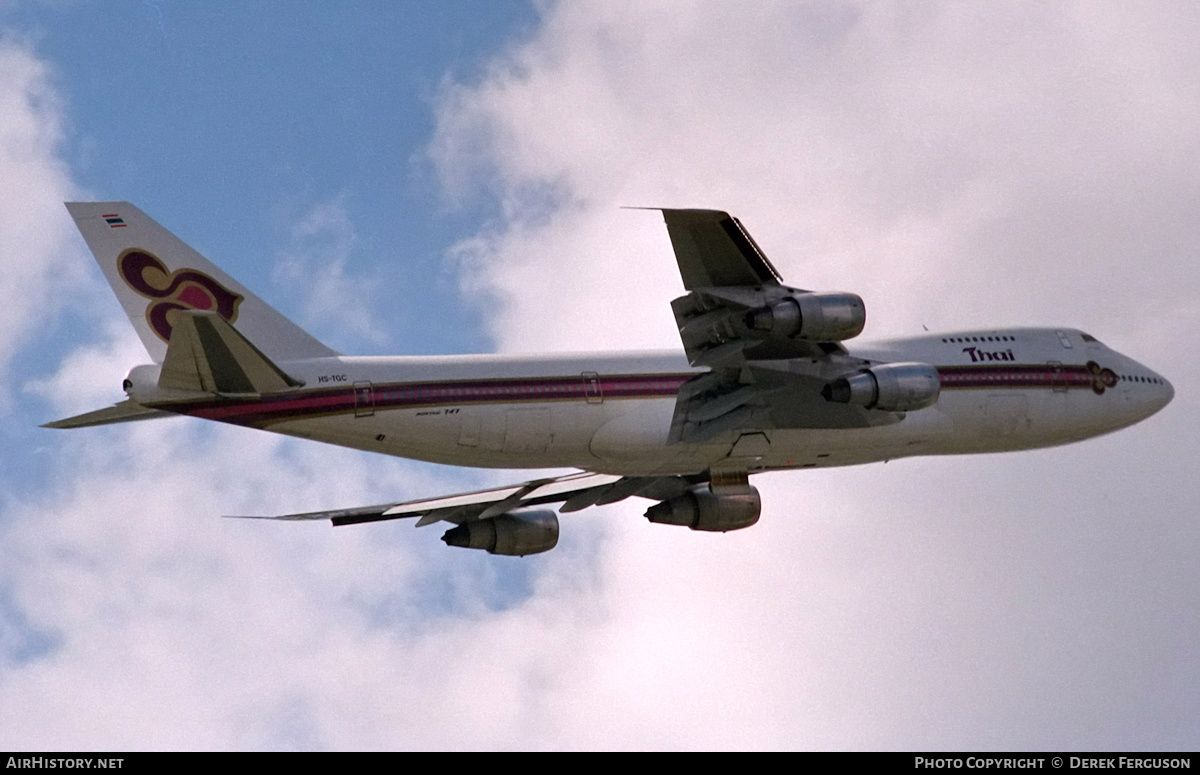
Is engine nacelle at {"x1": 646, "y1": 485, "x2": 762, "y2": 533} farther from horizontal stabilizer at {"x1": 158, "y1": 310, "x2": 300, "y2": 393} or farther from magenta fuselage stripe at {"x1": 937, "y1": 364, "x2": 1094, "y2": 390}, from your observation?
horizontal stabilizer at {"x1": 158, "y1": 310, "x2": 300, "y2": 393}

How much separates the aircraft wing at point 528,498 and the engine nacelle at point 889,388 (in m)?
7.70

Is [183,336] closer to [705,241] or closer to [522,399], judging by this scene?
[522,399]

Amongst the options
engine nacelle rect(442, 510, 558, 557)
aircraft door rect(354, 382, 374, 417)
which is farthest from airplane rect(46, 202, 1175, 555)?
engine nacelle rect(442, 510, 558, 557)

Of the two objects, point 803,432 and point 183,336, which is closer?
point 183,336

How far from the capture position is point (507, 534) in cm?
4550

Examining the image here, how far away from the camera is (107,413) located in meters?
37.1

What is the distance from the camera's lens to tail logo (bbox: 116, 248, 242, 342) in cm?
3775

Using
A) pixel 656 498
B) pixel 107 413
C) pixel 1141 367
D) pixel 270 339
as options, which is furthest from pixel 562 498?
pixel 1141 367

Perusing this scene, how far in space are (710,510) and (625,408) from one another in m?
5.96

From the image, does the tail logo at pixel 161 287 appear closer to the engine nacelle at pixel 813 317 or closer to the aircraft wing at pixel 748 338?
the aircraft wing at pixel 748 338

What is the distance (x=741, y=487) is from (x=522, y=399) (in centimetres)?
754

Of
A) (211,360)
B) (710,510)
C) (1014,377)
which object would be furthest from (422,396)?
(1014,377)
